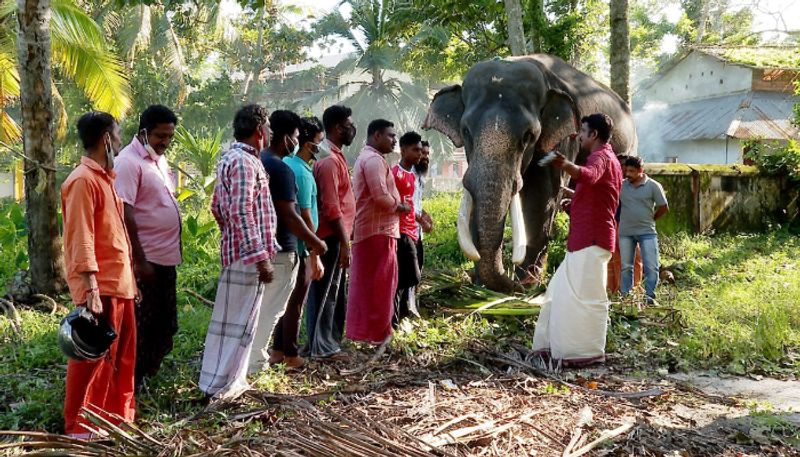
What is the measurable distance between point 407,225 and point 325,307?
3.65ft

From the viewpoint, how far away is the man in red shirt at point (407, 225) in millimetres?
6102

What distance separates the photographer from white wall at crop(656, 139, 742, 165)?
22.1 m

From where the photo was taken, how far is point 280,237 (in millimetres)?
4570

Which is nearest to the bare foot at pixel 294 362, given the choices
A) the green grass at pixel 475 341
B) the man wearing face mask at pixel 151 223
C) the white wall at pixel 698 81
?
the green grass at pixel 475 341

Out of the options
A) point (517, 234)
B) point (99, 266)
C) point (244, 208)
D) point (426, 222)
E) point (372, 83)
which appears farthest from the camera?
point (372, 83)

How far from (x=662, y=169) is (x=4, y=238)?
352 inches

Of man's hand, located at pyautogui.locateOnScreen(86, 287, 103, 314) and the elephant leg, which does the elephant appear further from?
man's hand, located at pyautogui.locateOnScreen(86, 287, 103, 314)

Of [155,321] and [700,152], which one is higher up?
[700,152]

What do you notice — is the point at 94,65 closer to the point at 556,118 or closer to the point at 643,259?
the point at 556,118

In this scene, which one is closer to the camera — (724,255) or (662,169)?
(724,255)

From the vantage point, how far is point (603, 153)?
531cm

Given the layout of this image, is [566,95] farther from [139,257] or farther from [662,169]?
[139,257]

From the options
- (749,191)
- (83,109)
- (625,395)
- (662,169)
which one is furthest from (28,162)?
(83,109)

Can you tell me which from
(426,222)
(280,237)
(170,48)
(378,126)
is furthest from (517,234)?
(170,48)
